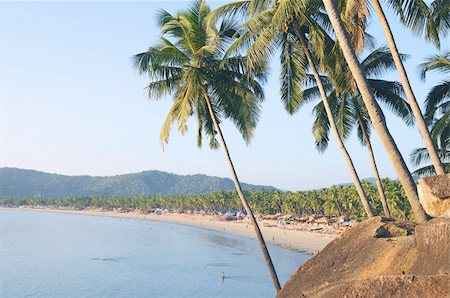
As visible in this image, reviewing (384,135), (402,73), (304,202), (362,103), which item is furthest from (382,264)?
(304,202)

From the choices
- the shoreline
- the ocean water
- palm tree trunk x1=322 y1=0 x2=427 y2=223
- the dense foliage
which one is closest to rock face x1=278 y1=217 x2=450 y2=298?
palm tree trunk x1=322 y1=0 x2=427 y2=223

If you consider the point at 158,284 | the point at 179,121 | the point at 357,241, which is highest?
the point at 179,121

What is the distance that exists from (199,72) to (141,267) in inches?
1616

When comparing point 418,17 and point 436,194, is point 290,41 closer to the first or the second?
point 418,17

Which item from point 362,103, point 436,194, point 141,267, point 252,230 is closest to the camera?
point 436,194

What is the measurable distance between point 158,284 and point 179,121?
29661 mm

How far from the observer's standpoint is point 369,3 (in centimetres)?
1242

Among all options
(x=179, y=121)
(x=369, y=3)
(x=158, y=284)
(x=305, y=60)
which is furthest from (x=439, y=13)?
(x=158, y=284)

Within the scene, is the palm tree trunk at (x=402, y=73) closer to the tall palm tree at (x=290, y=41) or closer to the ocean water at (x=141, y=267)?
the tall palm tree at (x=290, y=41)

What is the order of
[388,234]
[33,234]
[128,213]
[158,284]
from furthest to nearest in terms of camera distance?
1. [128,213]
2. [33,234]
3. [158,284]
4. [388,234]

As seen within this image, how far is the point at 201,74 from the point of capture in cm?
1634

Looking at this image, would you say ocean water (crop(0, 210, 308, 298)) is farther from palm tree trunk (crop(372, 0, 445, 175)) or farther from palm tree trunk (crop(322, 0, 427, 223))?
palm tree trunk (crop(322, 0, 427, 223))

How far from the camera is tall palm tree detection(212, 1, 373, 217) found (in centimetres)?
1386

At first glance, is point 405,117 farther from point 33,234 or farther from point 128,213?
point 128,213
